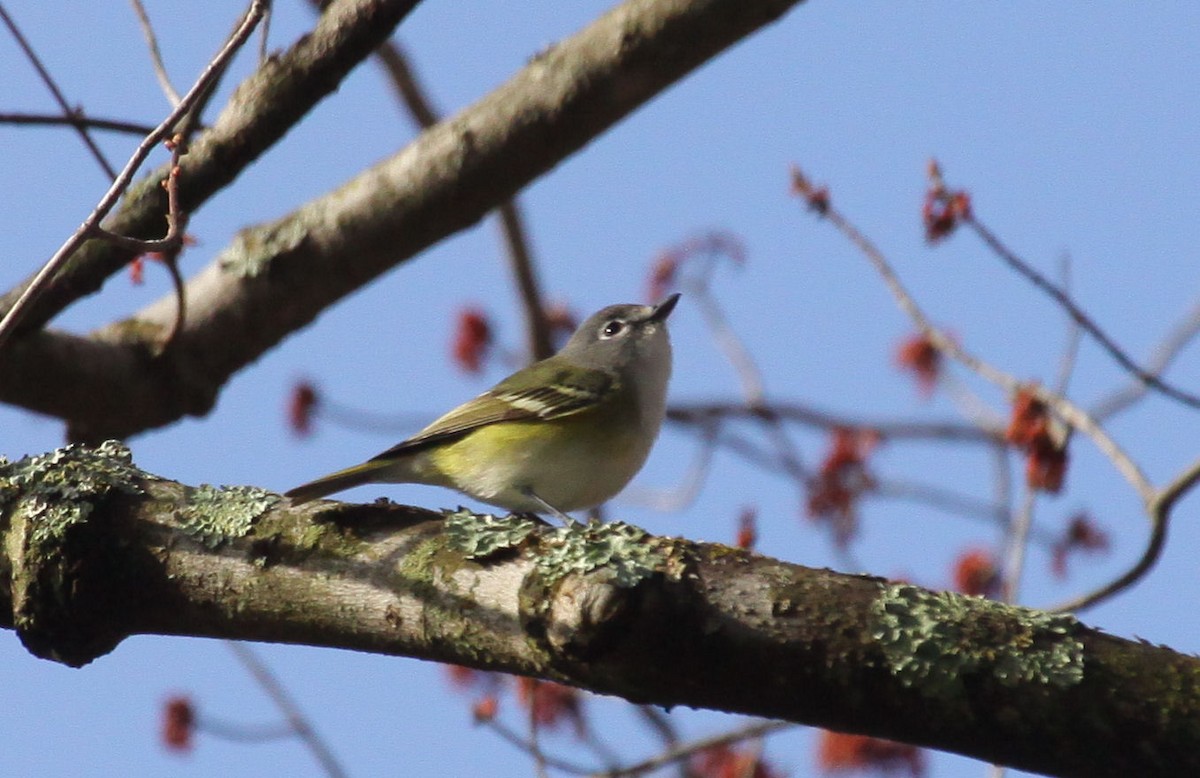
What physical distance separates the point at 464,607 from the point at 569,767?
10.1ft

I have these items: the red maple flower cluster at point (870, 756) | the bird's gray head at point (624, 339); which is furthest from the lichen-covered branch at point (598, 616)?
the red maple flower cluster at point (870, 756)

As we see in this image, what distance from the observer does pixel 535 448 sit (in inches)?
207

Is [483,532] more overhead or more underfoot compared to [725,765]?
more underfoot

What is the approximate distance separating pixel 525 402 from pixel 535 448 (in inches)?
13.4

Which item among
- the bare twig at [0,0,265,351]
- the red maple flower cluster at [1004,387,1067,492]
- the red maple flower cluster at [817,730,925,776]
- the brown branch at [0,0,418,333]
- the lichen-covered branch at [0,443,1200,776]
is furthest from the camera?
the red maple flower cluster at [817,730,925,776]

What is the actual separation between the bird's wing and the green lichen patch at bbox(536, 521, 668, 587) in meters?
2.74

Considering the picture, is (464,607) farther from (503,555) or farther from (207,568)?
(207,568)

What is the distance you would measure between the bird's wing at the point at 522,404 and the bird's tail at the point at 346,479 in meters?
0.04

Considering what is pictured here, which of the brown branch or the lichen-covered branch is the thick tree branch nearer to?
the brown branch

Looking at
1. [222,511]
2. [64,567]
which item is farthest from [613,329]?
[64,567]

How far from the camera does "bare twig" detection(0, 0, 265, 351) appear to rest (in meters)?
2.50

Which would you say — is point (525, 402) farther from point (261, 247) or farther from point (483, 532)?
point (483, 532)

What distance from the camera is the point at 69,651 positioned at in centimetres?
266

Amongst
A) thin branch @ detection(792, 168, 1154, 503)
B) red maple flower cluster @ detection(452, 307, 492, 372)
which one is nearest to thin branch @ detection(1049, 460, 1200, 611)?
thin branch @ detection(792, 168, 1154, 503)
